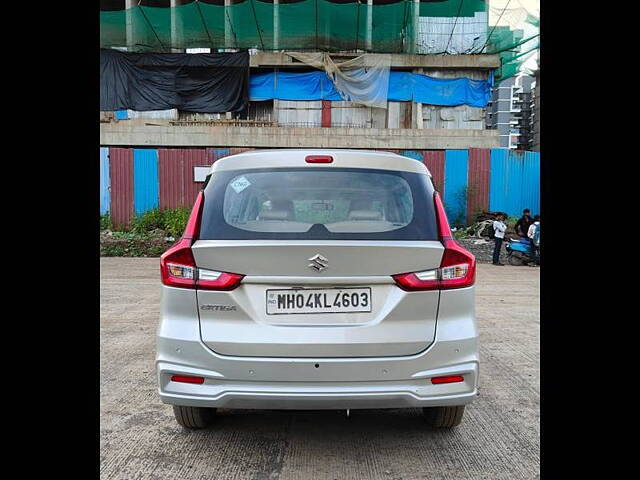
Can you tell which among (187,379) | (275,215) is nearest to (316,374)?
(187,379)

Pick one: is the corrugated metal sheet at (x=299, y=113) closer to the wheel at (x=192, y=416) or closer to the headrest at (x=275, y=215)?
the headrest at (x=275, y=215)

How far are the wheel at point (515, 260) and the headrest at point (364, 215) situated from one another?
11.0 meters

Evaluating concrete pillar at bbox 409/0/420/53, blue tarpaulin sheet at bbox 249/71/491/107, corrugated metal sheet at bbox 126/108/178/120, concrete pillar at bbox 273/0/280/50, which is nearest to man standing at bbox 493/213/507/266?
blue tarpaulin sheet at bbox 249/71/491/107

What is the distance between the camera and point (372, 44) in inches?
1005

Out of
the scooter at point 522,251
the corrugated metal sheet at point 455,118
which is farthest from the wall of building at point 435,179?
the corrugated metal sheet at point 455,118

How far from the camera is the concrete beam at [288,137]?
2297 cm

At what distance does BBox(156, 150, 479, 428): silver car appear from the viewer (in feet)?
8.82

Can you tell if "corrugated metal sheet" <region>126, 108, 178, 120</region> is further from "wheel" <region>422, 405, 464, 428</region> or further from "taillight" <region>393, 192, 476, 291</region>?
"taillight" <region>393, 192, 476, 291</region>

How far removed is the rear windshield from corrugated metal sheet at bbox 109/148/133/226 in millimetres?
15826

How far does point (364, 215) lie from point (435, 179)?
49.8 feet

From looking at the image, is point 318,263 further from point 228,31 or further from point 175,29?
point 175,29

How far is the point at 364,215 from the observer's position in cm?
323
